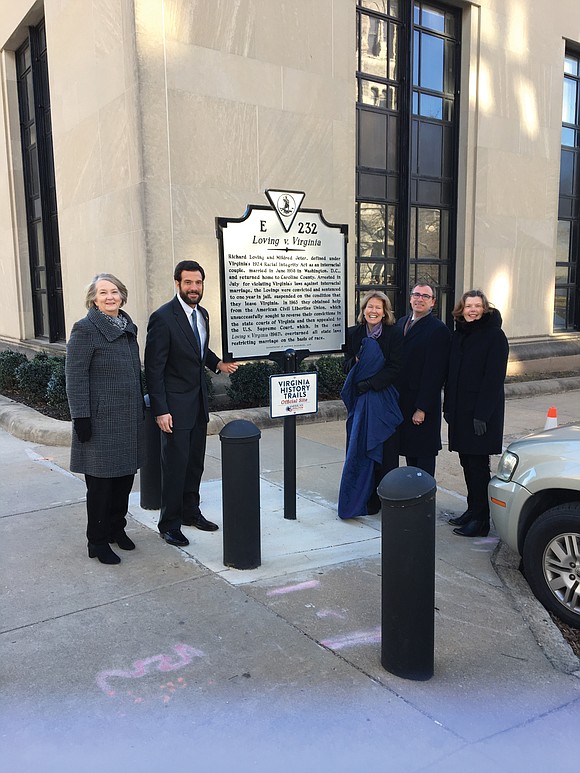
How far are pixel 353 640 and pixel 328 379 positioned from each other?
21.0ft

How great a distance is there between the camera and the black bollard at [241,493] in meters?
3.98

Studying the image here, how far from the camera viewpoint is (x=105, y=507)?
4.26 m

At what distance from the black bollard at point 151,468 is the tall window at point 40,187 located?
9.16 metres

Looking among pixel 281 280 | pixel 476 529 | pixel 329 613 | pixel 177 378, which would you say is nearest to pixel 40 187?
pixel 281 280

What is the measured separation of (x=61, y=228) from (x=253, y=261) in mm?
7212

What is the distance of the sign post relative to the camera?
17.1ft

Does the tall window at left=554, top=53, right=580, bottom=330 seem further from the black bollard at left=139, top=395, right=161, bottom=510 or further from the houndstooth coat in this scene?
the houndstooth coat

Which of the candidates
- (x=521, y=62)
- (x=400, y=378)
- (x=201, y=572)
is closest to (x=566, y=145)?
(x=521, y=62)

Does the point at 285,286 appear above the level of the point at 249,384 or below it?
above

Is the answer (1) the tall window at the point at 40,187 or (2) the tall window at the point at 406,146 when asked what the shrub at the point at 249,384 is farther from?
(1) the tall window at the point at 40,187

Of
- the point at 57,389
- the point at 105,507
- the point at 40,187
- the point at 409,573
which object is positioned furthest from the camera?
the point at 40,187

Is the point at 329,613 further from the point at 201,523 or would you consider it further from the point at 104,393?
the point at 104,393

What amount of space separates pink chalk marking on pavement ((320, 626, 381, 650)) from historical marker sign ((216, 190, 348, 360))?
2.72 meters

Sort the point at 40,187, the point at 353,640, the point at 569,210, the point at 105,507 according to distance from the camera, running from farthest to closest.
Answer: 1. the point at 569,210
2. the point at 40,187
3. the point at 105,507
4. the point at 353,640
